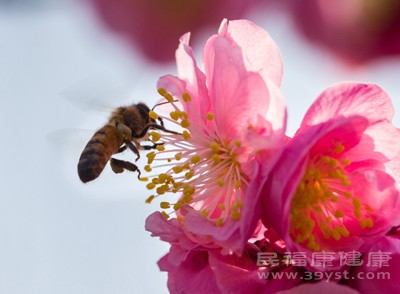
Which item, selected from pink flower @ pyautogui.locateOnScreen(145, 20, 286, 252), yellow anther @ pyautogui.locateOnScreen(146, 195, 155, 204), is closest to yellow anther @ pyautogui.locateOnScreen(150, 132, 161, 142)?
pink flower @ pyautogui.locateOnScreen(145, 20, 286, 252)

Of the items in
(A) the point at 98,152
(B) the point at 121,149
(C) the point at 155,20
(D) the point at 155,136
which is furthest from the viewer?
(C) the point at 155,20

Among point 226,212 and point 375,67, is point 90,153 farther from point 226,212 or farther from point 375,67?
point 375,67

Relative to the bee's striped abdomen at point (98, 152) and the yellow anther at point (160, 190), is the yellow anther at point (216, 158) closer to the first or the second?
the yellow anther at point (160, 190)

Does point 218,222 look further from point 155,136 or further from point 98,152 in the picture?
point 98,152

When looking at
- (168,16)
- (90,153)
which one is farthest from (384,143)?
(168,16)

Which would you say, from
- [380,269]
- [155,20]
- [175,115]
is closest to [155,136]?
[175,115]
